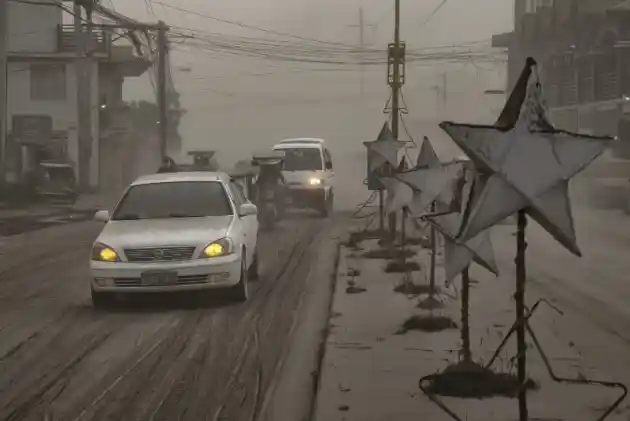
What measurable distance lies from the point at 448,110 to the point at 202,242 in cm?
6526

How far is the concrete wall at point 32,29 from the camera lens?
47.7m

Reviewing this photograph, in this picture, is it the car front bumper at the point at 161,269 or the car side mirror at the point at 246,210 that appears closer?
the car front bumper at the point at 161,269

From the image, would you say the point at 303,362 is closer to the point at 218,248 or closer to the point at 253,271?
the point at 218,248

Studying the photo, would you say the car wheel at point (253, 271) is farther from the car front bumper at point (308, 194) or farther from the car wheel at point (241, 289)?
the car front bumper at point (308, 194)

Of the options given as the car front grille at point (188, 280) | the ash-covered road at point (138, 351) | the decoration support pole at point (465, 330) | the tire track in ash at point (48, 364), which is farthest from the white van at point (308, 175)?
the decoration support pole at point (465, 330)

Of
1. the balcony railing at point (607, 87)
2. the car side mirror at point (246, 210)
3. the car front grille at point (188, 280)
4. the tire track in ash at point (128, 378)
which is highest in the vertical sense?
the balcony railing at point (607, 87)

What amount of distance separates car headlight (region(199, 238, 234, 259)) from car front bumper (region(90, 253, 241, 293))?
0.07 meters

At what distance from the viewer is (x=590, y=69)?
119 ft

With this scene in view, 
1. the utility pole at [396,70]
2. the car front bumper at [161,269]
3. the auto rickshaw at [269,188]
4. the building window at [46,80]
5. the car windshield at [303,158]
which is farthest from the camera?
the building window at [46,80]

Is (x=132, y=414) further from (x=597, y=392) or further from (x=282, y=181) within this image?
(x=282, y=181)

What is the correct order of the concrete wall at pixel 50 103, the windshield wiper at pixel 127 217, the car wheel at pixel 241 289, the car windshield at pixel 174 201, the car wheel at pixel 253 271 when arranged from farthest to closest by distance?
the concrete wall at pixel 50 103 < the car wheel at pixel 253 271 < the car windshield at pixel 174 201 < the windshield wiper at pixel 127 217 < the car wheel at pixel 241 289

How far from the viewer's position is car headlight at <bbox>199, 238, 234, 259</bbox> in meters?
10.7

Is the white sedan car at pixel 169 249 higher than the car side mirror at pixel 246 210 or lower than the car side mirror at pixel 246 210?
lower

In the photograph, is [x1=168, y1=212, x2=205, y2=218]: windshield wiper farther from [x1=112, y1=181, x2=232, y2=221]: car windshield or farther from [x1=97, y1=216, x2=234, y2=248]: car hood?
[x1=97, y1=216, x2=234, y2=248]: car hood
